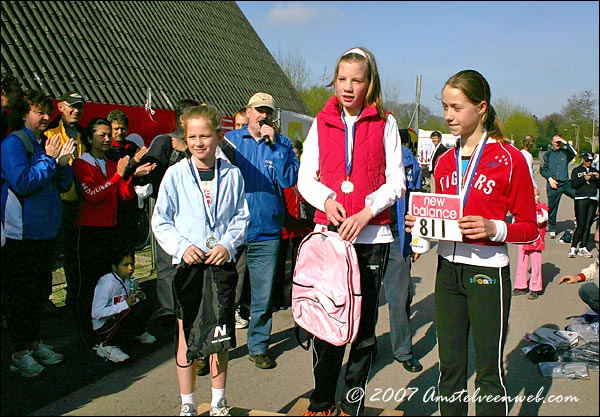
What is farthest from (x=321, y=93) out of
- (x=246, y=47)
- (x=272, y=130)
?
(x=272, y=130)

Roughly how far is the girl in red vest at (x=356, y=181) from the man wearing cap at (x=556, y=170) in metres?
11.5

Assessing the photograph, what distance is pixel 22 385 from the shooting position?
14.4 feet

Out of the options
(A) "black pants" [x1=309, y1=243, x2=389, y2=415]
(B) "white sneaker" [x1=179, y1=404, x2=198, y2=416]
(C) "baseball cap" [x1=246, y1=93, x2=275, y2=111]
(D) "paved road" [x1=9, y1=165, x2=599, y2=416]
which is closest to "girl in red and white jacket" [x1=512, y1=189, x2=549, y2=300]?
(D) "paved road" [x1=9, y1=165, x2=599, y2=416]

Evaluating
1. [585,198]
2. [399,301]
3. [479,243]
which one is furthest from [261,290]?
[585,198]

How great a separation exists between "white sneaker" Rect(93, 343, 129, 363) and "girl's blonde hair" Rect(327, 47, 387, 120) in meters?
3.00

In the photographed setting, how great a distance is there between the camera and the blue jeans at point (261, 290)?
198 inches

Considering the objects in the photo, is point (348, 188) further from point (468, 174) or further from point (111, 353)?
point (111, 353)

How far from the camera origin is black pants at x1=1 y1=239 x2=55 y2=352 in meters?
4.49

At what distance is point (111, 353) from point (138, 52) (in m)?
14.8

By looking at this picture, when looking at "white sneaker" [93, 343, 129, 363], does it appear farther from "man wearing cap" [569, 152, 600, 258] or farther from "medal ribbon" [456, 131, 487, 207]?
"man wearing cap" [569, 152, 600, 258]

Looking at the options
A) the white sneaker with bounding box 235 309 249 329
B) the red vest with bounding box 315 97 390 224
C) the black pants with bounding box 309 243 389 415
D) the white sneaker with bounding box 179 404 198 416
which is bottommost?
the white sneaker with bounding box 235 309 249 329

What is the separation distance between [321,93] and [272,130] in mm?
31729

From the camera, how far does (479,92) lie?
10.9ft

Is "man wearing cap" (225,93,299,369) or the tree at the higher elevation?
the tree
